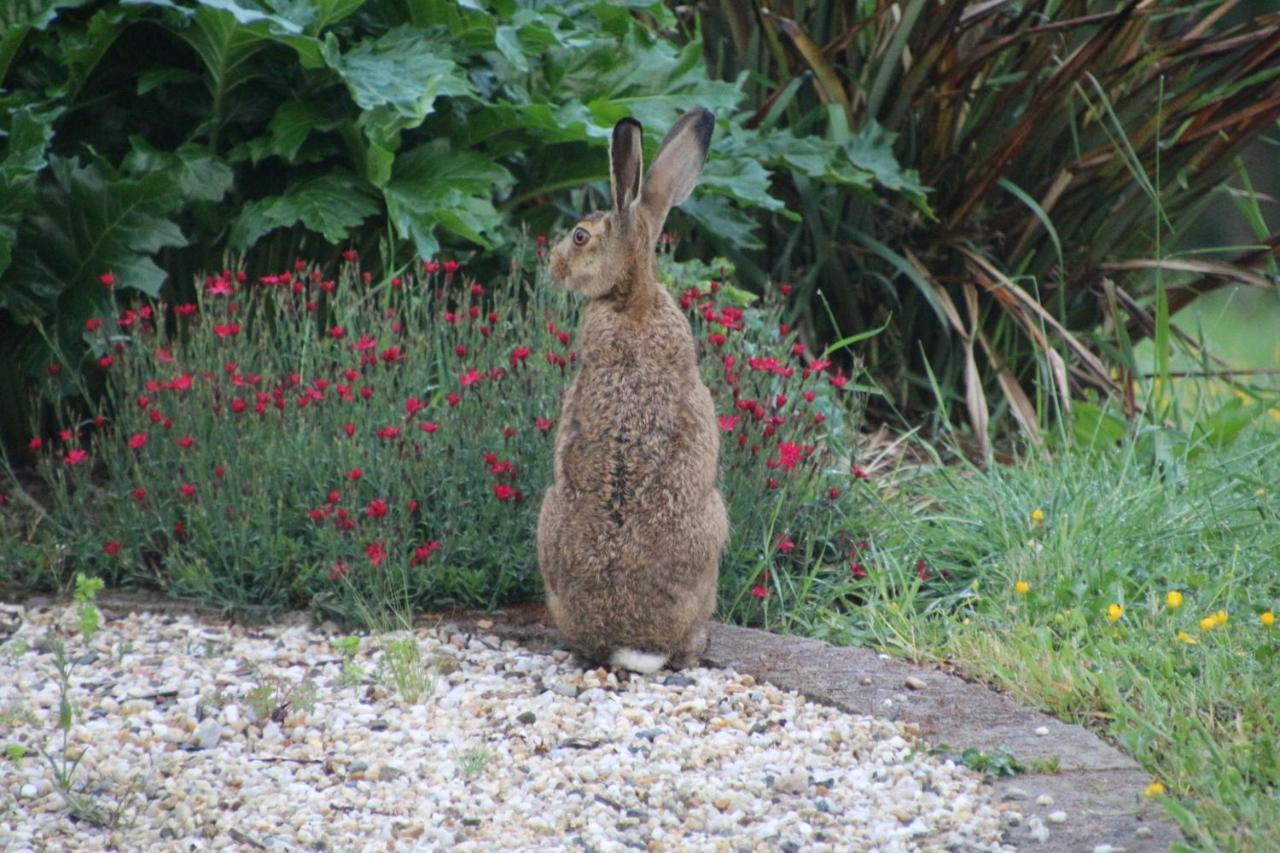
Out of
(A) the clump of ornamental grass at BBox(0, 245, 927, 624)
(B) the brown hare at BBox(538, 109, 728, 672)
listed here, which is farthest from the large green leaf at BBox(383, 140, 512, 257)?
(B) the brown hare at BBox(538, 109, 728, 672)

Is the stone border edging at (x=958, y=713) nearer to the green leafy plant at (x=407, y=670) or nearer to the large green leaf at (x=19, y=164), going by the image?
the green leafy plant at (x=407, y=670)

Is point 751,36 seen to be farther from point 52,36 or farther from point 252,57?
point 52,36

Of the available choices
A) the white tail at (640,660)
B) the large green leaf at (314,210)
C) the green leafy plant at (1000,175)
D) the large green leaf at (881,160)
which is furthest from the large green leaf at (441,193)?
the white tail at (640,660)

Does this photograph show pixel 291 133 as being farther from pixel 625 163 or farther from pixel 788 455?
pixel 788 455

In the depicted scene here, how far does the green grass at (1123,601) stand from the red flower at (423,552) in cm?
124

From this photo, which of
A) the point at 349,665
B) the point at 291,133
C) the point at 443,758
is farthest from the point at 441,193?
the point at 443,758

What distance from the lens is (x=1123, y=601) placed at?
16.0 feet

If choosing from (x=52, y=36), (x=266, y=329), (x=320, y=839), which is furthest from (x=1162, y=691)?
(x=52, y=36)

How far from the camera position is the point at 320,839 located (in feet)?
12.2

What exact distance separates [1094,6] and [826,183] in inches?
59.7

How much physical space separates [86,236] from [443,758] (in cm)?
302

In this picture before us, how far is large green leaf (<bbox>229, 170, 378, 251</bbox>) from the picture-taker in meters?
5.93

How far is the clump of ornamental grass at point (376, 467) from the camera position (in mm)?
5215

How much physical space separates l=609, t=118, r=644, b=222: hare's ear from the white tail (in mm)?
1331
